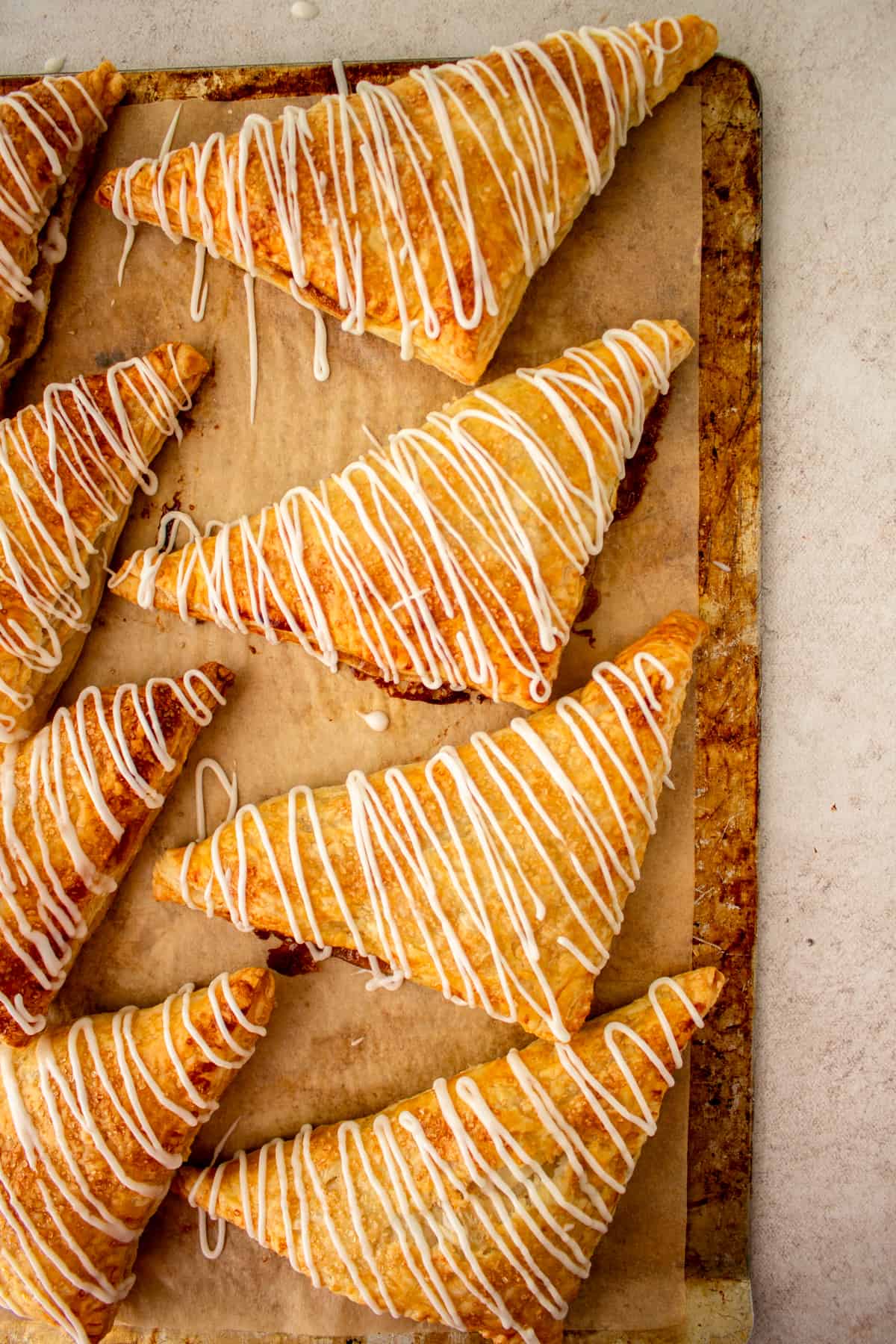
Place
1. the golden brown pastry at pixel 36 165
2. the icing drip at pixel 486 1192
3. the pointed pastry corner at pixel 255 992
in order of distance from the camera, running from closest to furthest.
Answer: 1. the icing drip at pixel 486 1192
2. the pointed pastry corner at pixel 255 992
3. the golden brown pastry at pixel 36 165

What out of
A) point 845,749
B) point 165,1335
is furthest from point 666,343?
point 165,1335

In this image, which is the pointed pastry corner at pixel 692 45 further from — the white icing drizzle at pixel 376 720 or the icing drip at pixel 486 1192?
the icing drip at pixel 486 1192

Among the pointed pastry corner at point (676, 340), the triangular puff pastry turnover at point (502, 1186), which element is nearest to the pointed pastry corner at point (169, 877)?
the triangular puff pastry turnover at point (502, 1186)

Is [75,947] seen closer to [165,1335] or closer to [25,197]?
[165,1335]

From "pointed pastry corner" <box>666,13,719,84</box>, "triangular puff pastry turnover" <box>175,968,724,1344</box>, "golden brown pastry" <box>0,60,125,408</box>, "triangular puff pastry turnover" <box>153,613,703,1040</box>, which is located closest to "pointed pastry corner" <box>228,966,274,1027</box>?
"triangular puff pastry turnover" <box>153,613,703,1040</box>

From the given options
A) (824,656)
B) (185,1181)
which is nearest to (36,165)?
(824,656)

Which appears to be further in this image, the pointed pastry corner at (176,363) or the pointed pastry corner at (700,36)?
the pointed pastry corner at (176,363)

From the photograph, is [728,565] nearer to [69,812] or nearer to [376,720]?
[376,720]

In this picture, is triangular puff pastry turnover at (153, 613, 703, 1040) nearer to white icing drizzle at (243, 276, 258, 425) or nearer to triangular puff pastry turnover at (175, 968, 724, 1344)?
triangular puff pastry turnover at (175, 968, 724, 1344)
